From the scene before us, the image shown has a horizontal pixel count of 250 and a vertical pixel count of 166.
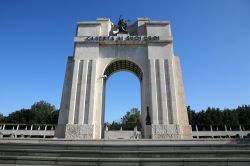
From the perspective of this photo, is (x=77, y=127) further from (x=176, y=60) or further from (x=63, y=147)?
(x=176, y=60)

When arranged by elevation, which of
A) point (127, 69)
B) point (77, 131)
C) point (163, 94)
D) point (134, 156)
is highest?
point (127, 69)

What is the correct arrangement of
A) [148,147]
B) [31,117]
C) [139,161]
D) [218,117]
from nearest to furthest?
[139,161]
[148,147]
[218,117]
[31,117]

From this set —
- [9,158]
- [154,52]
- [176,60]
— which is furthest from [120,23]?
[9,158]

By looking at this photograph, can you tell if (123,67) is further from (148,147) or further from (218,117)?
(218,117)

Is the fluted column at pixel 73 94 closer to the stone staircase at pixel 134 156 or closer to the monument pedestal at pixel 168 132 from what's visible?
the monument pedestal at pixel 168 132

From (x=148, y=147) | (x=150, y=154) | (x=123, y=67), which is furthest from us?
(x=123, y=67)

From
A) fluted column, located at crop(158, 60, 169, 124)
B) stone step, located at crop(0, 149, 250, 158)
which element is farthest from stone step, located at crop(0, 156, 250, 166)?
fluted column, located at crop(158, 60, 169, 124)

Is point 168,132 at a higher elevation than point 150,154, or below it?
higher

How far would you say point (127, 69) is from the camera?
28.2 meters

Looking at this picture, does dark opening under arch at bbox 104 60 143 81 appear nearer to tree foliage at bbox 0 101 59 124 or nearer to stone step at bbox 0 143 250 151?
stone step at bbox 0 143 250 151

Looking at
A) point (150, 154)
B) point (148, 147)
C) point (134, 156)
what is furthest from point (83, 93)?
point (150, 154)

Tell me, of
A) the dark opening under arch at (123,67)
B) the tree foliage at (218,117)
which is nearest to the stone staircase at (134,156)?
the dark opening under arch at (123,67)

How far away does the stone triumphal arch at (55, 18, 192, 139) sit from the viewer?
21625mm

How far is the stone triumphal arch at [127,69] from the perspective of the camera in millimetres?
21625
